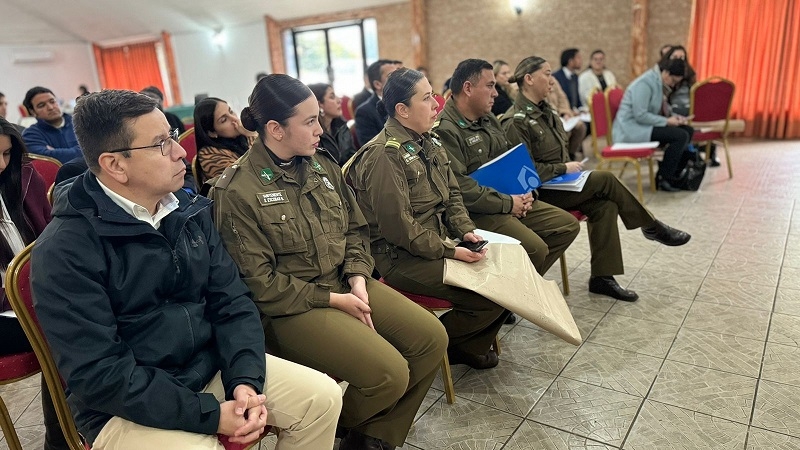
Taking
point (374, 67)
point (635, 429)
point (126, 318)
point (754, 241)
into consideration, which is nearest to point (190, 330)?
point (126, 318)

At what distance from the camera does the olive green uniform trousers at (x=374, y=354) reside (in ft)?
4.65

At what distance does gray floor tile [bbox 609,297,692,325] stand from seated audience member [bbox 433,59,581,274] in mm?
459

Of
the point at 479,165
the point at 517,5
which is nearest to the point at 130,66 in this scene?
the point at 517,5

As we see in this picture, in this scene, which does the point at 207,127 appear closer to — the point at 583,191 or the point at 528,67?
the point at 528,67

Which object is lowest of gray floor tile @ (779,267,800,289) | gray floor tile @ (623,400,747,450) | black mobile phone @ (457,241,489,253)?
gray floor tile @ (779,267,800,289)

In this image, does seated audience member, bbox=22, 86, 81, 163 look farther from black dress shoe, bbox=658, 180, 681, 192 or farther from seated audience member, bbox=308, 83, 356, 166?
black dress shoe, bbox=658, 180, 681, 192

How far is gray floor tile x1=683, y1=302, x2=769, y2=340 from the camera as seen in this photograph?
7.50ft

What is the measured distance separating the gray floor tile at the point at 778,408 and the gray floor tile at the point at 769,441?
0.09 ft

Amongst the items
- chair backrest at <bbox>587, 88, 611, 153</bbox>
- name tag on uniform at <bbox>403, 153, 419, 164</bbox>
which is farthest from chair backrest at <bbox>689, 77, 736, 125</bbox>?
name tag on uniform at <bbox>403, 153, 419, 164</bbox>

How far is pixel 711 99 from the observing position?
4.96 metres

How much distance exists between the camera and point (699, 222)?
12.3 feet

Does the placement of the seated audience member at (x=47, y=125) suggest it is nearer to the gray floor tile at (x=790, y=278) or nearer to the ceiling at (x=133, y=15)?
the gray floor tile at (x=790, y=278)

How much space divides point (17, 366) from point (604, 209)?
8.02 ft

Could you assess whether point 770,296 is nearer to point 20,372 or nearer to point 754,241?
point 754,241
